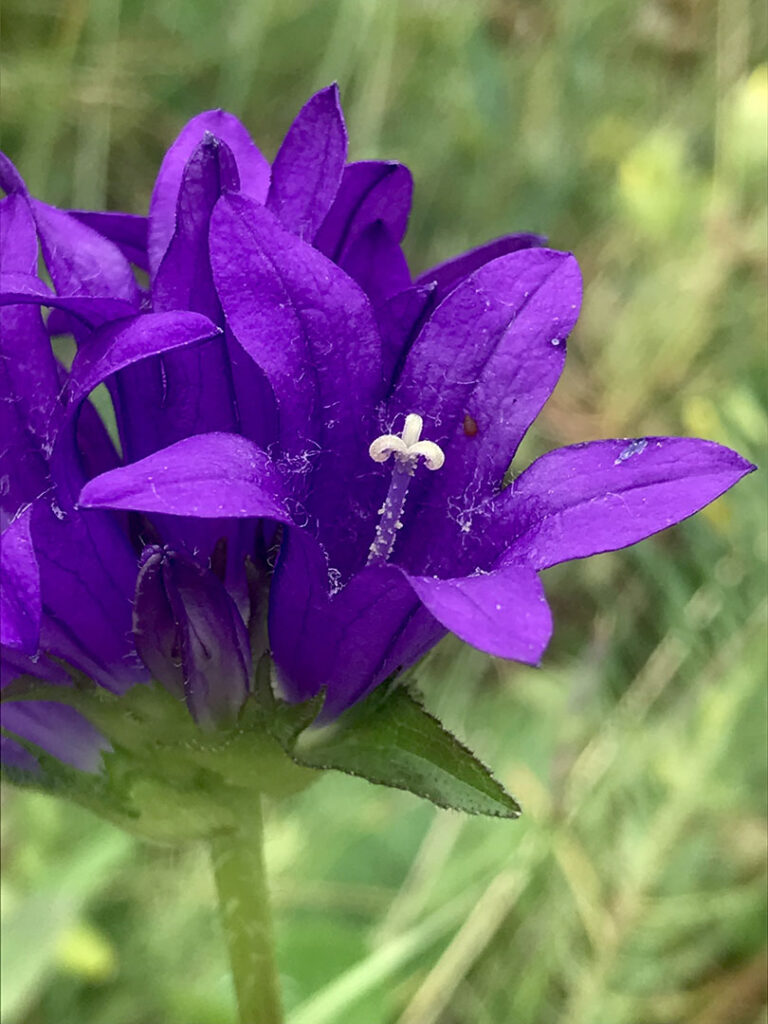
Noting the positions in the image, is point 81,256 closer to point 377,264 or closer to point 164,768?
point 377,264

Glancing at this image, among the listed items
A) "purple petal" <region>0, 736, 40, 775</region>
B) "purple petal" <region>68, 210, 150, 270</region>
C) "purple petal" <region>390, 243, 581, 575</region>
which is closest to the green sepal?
"purple petal" <region>0, 736, 40, 775</region>

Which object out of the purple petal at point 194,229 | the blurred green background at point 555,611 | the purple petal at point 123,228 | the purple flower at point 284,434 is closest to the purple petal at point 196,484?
the purple flower at point 284,434

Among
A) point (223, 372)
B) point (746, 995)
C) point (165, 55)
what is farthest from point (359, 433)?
point (165, 55)

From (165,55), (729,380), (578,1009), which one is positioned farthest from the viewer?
(165,55)

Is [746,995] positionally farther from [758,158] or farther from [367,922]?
[758,158]

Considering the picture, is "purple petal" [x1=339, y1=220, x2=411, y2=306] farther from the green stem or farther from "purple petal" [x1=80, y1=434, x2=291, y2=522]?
the green stem

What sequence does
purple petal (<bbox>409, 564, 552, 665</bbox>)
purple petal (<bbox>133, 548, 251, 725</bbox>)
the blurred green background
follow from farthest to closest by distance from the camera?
the blurred green background < purple petal (<bbox>133, 548, 251, 725</bbox>) < purple petal (<bbox>409, 564, 552, 665</bbox>)

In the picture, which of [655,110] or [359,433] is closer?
[359,433]
